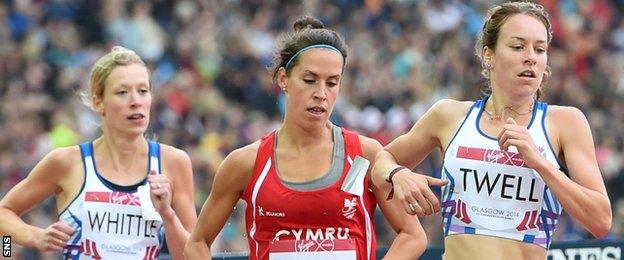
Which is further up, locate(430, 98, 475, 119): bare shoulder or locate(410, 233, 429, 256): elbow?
locate(430, 98, 475, 119): bare shoulder

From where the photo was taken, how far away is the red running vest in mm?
6617

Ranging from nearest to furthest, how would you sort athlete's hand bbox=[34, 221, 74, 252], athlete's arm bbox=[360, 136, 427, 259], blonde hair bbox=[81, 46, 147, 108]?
athlete's arm bbox=[360, 136, 427, 259], athlete's hand bbox=[34, 221, 74, 252], blonde hair bbox=[81, 46, 147, 108]

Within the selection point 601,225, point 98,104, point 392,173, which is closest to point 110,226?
point 98,104

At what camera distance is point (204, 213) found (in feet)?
22.8

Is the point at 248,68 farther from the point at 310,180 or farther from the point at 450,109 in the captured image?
the point at 310,180

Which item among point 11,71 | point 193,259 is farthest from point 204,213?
point 11,71

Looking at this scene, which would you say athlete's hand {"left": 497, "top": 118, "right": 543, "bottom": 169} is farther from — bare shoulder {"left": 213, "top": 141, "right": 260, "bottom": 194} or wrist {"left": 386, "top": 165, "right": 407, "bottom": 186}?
bare shoulder {"left": 213, "top": 141, "right": 260, "bottom": 194}

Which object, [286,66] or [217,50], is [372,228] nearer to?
[286,66]

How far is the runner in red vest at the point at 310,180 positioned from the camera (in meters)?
6.63

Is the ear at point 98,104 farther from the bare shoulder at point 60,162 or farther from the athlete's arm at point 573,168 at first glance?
the athlete's arm at point 573,168

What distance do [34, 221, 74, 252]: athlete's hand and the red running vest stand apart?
108 cm

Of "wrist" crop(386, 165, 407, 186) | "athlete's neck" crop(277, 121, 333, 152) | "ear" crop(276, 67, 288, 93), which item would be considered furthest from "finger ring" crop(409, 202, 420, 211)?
"ear" crop(276, 67, 288, 93)

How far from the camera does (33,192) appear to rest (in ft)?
25.5

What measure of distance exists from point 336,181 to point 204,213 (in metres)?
0.69
